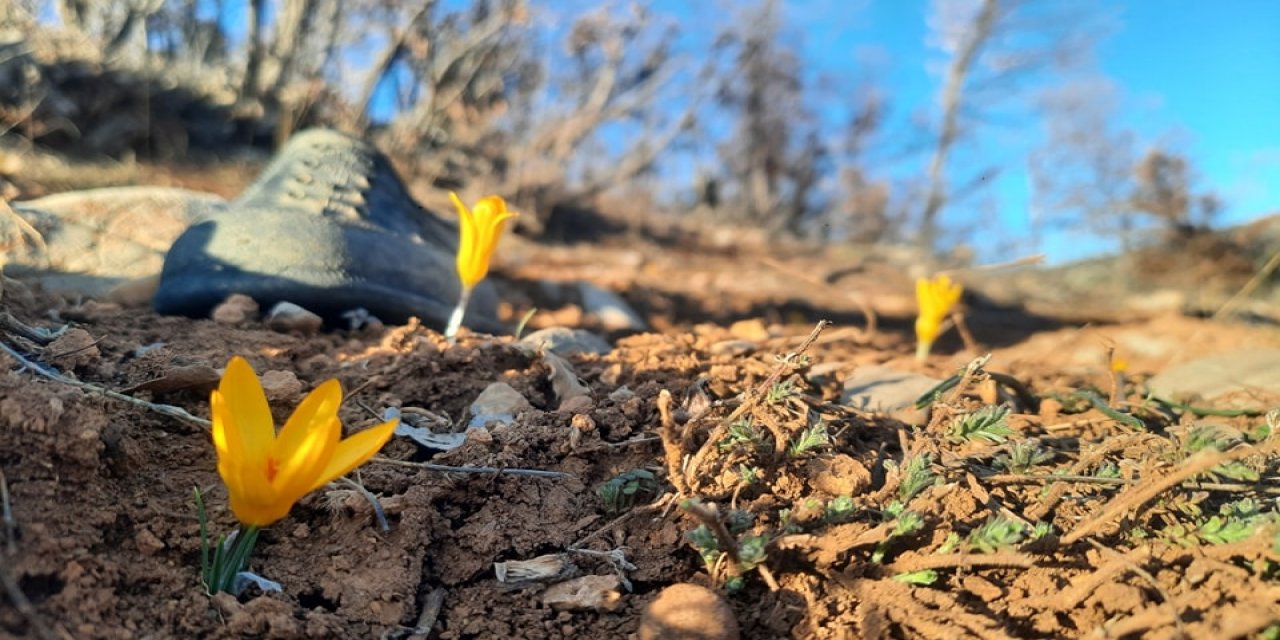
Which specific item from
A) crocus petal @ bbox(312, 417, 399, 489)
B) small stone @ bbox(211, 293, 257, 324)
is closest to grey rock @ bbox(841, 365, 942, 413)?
crocus petal @ bbox(312, 417, 399, 489)

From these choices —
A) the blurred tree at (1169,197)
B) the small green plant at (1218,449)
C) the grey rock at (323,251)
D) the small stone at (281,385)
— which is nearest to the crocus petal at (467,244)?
the grey rock at (323,251)

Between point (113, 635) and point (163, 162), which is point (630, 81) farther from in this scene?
point (113, 635)

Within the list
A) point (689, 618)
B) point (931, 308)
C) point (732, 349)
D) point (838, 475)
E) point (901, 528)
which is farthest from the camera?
point (931, 308)

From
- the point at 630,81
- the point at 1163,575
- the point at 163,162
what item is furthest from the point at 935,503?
the point at 630,81

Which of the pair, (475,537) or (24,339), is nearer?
(475,537)

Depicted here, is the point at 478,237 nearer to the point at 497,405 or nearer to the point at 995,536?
the point at 497,405

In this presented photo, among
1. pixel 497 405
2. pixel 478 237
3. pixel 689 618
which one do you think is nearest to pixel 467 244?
pixel 478 237
